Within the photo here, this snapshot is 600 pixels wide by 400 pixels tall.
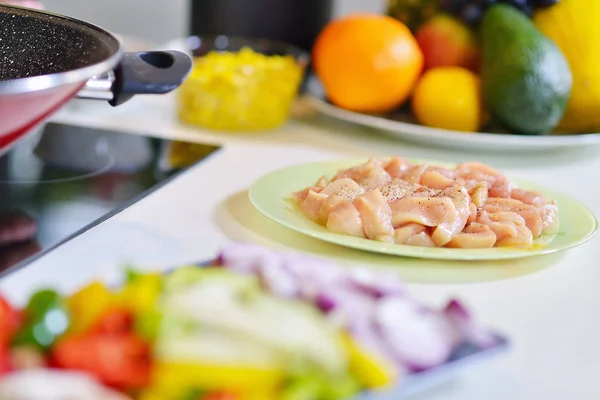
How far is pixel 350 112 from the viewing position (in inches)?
48.9

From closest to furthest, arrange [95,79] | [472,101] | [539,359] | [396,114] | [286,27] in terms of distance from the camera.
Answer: [539,359] → [95,79] → [472,101] → [396,114] → [286,27]

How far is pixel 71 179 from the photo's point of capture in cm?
92

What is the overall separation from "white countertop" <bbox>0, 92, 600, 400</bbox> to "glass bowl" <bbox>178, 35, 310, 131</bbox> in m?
0.07

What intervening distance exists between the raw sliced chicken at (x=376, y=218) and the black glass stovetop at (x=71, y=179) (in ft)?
0.80

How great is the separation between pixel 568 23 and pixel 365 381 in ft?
3.08

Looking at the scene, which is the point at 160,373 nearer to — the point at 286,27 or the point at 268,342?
the point at 268,342

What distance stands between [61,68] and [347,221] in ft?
1.13

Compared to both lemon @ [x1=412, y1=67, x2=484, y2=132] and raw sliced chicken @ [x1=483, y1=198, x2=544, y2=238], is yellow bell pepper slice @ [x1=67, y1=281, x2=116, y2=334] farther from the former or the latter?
lemon @ [x1=412, y1=67, x2=484, y2=132]

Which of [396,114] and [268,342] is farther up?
[268,342]

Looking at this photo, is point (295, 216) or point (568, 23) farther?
point (568, 23)

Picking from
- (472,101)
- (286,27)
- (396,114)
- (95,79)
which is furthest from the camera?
(286,27)

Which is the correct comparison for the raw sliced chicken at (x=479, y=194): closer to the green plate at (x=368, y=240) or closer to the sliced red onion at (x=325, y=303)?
the green plate at (x=368, y=240)

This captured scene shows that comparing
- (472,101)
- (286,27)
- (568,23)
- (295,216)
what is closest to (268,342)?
(295,216)

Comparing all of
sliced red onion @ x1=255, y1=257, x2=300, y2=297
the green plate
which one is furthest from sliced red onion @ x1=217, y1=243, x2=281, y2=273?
the green plate
